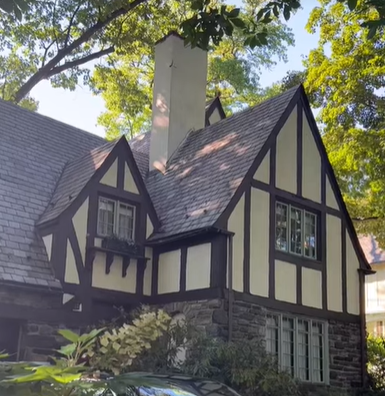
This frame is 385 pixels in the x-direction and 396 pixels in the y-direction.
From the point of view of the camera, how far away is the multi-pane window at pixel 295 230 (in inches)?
510

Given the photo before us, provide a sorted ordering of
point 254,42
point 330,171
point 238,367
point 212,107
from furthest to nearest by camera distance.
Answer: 1. point 212,107
2. point 330,171
3. point 238,367
4. point 254,42

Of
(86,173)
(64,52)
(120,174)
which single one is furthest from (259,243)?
(64,52)

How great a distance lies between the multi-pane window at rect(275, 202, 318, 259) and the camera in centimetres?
1295

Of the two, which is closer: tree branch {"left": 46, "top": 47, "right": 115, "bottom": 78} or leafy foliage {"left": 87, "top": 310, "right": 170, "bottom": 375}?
leafy foliage {"left": 87, "top": 310, "right": 170, "bottom": 375}

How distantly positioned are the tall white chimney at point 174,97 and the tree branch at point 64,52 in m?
2.66

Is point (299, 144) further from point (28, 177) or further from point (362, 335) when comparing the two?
point (28, 177)

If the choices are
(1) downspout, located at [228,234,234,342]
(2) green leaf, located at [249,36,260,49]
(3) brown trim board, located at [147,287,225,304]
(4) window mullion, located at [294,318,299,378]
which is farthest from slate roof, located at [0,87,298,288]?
(2) green leaf, located at [249,36,260,49]

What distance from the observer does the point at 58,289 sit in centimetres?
1116

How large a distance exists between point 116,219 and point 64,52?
29.9ft

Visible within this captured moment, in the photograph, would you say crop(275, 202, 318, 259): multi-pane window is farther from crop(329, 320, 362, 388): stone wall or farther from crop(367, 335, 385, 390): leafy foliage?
crop(367, 335, 385, 390): leafy foliage

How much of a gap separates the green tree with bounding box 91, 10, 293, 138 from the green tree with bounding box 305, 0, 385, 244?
18.8ft

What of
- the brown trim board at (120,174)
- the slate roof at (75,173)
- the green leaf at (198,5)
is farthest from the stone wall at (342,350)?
the green leaf at (198,5)

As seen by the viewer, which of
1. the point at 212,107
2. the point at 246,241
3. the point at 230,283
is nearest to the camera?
the point at 230,283

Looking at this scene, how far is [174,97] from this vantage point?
51.4 ft
